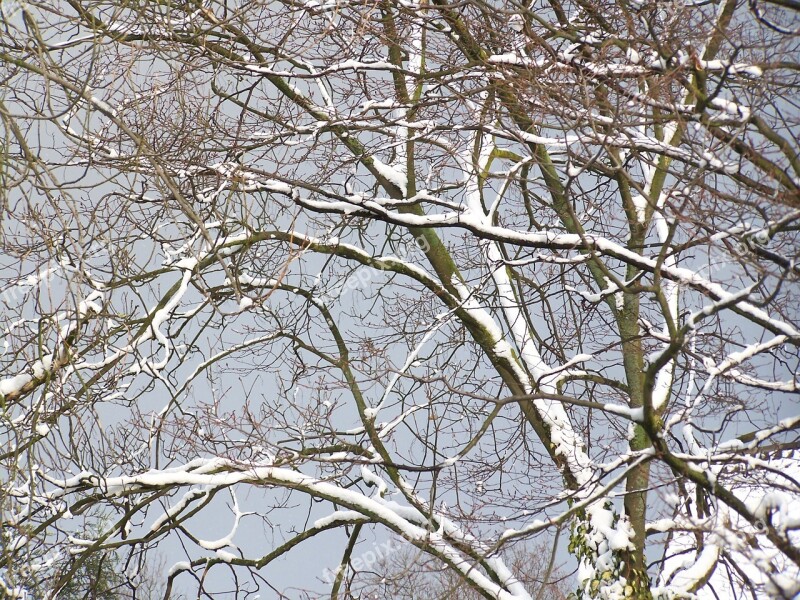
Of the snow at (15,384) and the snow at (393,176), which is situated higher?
the snow at (393,176)

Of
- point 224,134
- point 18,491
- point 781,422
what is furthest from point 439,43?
point 18,491

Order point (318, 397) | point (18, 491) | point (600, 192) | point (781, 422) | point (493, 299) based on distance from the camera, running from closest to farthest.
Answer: point (781, 422), point (18, 491), point (318, 397), point (493, 299), point (600, 192)

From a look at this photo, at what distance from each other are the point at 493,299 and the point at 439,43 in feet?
8.73

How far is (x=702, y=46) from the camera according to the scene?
5.62 meters

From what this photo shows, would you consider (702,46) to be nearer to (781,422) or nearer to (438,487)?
(781,422)

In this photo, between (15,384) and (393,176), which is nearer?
(15,384)

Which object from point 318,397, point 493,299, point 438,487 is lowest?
point 438,487

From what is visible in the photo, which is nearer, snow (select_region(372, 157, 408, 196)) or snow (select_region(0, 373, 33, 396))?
snow (select_region(0, 373, 33, 396))

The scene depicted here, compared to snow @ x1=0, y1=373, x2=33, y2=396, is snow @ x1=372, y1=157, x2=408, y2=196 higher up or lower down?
higher up

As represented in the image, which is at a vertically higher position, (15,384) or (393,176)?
(393,176)

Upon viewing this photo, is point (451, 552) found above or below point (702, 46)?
below

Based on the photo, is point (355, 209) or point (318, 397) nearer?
point (355, 209)

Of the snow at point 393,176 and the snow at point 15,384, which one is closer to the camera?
the snow at point 15,384

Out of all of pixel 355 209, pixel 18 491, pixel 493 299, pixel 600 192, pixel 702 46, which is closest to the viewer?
pixel 702 46
